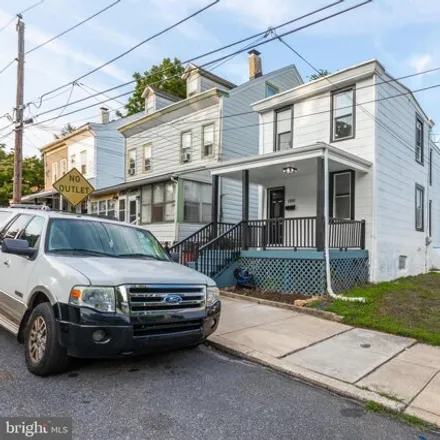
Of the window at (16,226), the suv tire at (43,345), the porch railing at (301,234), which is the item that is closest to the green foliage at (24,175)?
the porch railing at (301,234)

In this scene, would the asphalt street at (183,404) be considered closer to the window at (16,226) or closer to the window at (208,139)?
the window at (16,226)

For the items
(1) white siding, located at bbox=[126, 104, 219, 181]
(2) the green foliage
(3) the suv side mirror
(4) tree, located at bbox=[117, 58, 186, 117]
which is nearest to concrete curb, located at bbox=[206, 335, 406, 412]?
(3) the suv side mirror

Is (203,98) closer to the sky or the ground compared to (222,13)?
closer to the sky

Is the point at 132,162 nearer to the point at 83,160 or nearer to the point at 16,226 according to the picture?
the point at 83,160

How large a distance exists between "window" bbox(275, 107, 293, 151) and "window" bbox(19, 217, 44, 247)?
30.3ft

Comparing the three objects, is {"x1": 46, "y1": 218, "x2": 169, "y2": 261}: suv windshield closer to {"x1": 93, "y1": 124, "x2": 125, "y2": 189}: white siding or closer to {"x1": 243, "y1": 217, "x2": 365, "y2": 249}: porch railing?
{"x1": 243, "y1": 217, "x2": 365, "y2": 249}: porch railing

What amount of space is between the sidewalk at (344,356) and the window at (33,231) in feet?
8.95

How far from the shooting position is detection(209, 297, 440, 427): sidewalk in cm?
393

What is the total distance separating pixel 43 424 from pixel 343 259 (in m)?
8.16

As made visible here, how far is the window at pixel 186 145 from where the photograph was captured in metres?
16.9

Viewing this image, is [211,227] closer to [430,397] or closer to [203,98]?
[203,98]

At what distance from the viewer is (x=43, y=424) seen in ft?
9.94

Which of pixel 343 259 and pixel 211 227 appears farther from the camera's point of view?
pixel 211 227

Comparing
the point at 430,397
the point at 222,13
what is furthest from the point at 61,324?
the point at 222,13
